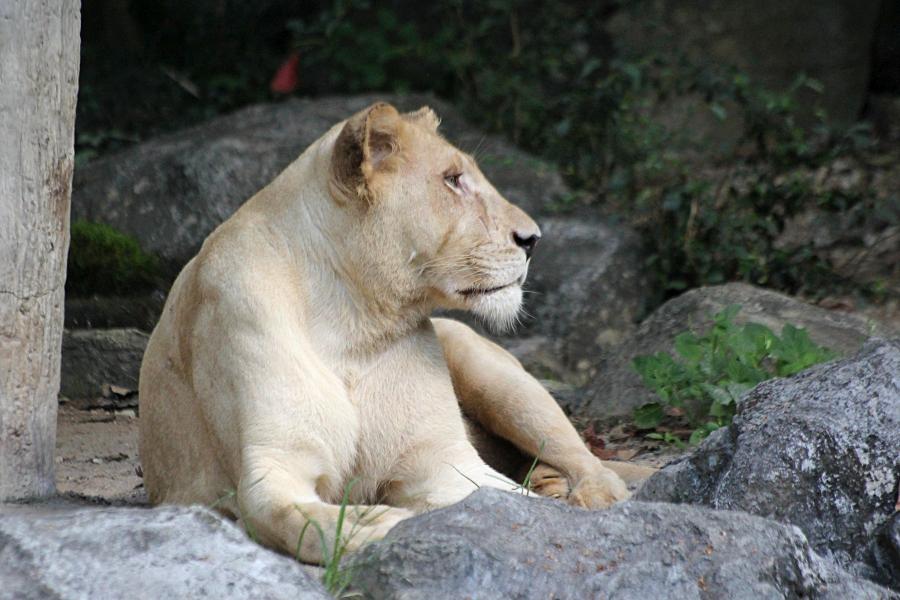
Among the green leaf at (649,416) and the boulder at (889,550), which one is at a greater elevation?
the boulder at (889,550)

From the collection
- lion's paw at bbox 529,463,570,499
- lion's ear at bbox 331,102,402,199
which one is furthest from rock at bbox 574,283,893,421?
lion's ear at bbox 331,102,402,199

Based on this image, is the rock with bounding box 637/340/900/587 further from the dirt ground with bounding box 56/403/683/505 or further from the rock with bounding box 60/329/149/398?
the rock with bounding box 60/329/149/398

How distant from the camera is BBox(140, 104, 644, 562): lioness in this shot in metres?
3.88

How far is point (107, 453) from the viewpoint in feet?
19.4

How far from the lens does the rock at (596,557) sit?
2.89 metres

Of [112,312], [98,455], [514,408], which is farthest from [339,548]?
[112,312]

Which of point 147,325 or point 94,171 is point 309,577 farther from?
point 94,171

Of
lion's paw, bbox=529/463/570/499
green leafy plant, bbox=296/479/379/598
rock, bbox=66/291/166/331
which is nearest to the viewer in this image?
green leafy plant, bbox=296/479/379/598

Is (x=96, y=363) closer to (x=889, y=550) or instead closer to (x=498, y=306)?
(x=498, y=306)

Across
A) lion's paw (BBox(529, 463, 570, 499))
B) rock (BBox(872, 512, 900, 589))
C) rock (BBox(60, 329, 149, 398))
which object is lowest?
rock (BBox(60, 329, 149, 398))

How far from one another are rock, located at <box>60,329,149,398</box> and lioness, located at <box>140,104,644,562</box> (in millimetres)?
2590

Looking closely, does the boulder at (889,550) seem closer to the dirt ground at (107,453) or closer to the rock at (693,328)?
the dirt ground at (107,453)

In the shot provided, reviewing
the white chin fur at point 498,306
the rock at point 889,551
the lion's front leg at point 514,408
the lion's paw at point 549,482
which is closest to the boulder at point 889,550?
the rock at point 889,551

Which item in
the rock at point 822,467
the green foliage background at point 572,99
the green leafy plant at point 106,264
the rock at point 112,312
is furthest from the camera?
the green foliage background at point 572,99
